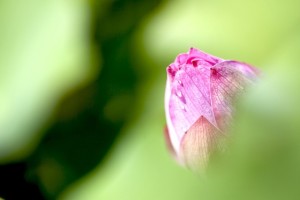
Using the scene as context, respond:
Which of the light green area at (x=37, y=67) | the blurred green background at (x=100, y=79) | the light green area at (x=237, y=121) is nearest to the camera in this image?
the light green area at (x=237, y=121)

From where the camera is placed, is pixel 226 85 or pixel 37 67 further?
pixel 37 67

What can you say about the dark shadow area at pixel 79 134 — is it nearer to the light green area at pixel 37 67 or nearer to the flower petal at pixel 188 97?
the light green area at pixel 37 67

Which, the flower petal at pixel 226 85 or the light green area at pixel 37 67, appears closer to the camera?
the flower petal at pixel 226 85

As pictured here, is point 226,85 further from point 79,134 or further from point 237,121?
point 79,134

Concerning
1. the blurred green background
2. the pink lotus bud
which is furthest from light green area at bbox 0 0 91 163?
the pink lotus bud

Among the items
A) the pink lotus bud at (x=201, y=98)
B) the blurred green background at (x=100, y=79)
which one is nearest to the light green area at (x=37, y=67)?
the blurred green background at (x=100, y=79)

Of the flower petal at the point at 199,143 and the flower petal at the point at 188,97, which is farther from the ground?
the flower petal at the point at 188,97

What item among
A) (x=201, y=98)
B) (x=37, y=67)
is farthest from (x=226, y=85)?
(x=37, y=67)

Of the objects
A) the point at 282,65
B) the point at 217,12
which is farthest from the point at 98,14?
the point at 282,65
